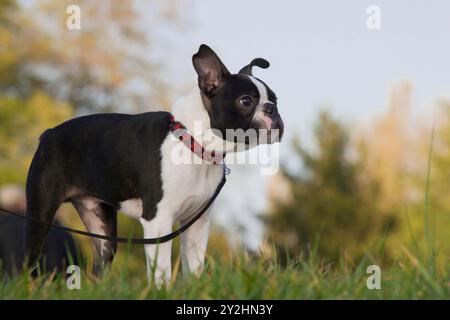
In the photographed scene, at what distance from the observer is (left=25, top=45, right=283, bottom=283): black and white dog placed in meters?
4.55

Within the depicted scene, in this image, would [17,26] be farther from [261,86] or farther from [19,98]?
[261,86]

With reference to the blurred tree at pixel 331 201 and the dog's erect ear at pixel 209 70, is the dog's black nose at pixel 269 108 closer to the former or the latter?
the dog's erect ear at pixel 209 70

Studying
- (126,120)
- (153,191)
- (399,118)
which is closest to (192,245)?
(153,191)

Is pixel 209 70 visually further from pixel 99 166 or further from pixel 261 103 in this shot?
pixel 99 166

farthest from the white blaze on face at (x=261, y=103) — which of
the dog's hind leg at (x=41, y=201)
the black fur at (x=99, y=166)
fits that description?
the dog's hind leg at (x=41, y=201)

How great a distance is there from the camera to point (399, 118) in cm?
4347

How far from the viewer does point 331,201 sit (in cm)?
2645

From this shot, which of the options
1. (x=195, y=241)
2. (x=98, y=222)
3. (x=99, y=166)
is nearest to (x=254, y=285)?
(x=195, y=241)

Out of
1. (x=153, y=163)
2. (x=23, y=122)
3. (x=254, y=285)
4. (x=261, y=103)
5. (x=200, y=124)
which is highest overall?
(x=23, y=122)

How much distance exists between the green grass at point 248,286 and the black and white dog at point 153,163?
491 mm

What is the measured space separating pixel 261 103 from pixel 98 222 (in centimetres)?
174

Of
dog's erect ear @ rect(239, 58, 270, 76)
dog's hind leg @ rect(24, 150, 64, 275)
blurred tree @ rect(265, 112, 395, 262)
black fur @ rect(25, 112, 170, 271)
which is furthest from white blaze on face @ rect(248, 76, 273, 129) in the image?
blurred tree @ rect(265, 112, 395, 262)

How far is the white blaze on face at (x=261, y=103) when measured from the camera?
179 inches
